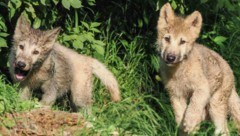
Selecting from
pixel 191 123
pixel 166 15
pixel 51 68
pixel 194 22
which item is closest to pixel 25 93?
pixel 51 68

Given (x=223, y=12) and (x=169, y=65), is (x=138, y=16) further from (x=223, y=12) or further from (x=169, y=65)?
(x=169, y=65)

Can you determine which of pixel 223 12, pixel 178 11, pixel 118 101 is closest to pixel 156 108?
pixel 118 101

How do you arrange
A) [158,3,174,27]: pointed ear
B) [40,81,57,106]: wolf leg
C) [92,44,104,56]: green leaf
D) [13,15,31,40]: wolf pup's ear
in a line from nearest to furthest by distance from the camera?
[158,3,174,27]: pointed ear, [13,15,31,40]: wolf pup's ear, [40,81,57,106]: wolf leg, [92,44,104,56]: green leaf

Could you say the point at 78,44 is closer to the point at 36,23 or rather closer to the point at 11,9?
the point at 36,23

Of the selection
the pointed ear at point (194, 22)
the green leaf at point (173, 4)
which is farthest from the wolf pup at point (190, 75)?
the green leaf at point (173, 4)

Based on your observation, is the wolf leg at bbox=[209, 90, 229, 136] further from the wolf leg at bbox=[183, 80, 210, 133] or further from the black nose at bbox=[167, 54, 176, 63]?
the black nose at bbox=[167, 54, 176, 63]

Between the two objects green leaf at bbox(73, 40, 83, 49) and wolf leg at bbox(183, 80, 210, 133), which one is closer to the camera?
wolf leg at bbox(183, 80, 210, 133)

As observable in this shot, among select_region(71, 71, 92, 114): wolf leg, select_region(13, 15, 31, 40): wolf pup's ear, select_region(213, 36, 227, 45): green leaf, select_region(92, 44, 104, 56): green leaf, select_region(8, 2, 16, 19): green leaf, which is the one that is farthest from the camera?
select_region(213, 36, 227, 45): green leaf

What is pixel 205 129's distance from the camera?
29.1 feet

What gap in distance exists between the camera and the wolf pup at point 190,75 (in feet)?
27.5

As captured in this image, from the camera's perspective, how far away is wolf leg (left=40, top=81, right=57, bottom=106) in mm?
8867

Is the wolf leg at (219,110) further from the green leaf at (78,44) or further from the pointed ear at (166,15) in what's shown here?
the green leaf at (78,44)

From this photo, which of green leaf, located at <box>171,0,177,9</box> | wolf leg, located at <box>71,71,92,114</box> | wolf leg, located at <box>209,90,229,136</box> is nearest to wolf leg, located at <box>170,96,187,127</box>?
wolf leg, located at <box>209,90,229,136</box>

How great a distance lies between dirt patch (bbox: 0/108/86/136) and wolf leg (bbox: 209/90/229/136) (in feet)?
5.85
